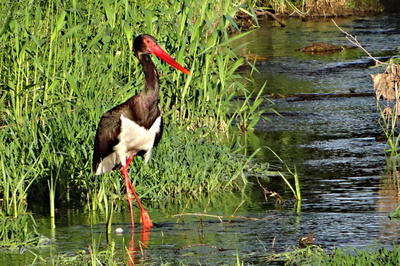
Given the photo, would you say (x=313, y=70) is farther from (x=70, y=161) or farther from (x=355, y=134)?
(x=70, y=161)

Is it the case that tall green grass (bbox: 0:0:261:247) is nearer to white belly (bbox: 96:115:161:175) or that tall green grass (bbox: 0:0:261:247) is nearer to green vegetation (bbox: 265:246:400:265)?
white belly (bbox: 96:115:161:175)

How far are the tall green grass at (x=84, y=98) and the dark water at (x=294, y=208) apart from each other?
12.3 inches

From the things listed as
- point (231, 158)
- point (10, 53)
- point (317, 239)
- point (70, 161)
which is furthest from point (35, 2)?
point (317, 239)

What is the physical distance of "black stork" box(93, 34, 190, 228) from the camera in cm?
662

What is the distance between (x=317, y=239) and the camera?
18.7 feet

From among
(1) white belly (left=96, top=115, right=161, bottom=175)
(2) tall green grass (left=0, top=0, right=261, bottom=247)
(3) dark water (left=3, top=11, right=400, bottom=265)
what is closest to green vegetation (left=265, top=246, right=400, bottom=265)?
(3) dark water (left=3, top=11, right=400, bottom=265)

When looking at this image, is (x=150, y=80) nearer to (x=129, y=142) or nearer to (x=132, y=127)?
(x=132, y=127)

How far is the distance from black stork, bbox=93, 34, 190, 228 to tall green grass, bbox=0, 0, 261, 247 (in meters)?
0.23

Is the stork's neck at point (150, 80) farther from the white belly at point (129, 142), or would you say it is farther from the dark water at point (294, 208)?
the dark water at point (294, 208)

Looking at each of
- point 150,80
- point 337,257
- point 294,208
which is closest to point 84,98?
point 150,80

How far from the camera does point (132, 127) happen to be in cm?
669

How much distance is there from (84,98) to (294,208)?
2.01m

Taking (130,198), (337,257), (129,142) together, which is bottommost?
(337,257)

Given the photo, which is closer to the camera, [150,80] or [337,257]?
[337,257]
